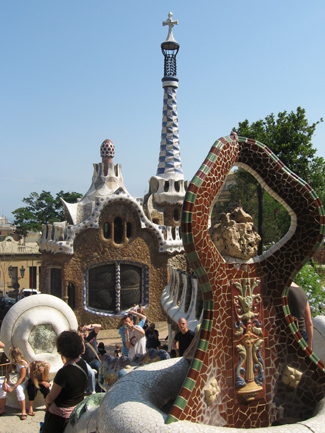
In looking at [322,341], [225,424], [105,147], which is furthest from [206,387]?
[105,147]

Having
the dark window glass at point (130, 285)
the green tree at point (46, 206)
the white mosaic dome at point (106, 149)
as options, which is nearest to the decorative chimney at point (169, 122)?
the white mosaic dome at point (106, 149)

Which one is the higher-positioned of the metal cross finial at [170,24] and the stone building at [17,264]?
the metal cross finial at [170,24]

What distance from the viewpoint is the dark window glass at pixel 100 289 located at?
624 inches

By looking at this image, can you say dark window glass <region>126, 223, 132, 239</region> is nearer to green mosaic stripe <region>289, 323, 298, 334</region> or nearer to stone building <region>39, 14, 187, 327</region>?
stone building <region>39, 14, 187, 327</region>

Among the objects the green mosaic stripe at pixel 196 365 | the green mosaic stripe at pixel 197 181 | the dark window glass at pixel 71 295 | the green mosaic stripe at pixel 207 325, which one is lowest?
the dark window glass at pixel 71 295

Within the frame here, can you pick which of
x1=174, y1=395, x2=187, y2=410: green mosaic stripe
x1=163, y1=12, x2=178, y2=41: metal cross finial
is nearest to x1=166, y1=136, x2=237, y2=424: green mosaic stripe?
x1=174, y1=395, x2=187, y2=410: green mosaic stripe

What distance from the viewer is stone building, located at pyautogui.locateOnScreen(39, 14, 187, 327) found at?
1559 cm

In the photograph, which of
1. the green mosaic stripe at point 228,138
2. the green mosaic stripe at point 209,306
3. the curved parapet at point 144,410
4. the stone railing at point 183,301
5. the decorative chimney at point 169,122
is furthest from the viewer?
the decorative chimney at point 169,122

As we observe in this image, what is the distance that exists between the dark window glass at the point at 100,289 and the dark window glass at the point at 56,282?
3.43ft

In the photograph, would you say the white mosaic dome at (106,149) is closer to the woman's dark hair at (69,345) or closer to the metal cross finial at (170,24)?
the metal cross finial at (170,24)

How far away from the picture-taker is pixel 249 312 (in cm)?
391

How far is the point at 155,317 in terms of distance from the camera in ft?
53.9

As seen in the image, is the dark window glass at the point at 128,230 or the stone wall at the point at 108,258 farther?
the dark window glass at the point at 128,230

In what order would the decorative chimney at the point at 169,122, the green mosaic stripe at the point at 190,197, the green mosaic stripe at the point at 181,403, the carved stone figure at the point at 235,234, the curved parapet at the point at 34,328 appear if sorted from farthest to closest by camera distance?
1. the decorative chimney at the point at 169,122
2. the curved parapet at the point at 34,328
3. the carved stone figure at the point at 235,234
4. the green mosaic stripe at the point at 190,197
5. the green mosaic stripe at the point at 181,403
